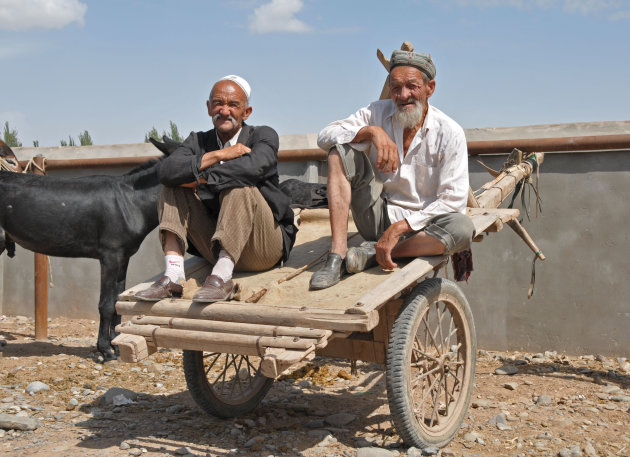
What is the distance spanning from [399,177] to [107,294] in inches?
127

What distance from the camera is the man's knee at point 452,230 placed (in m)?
3.62

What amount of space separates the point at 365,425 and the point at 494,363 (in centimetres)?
213

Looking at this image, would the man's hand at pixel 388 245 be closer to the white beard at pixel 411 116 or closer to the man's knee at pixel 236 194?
the white beard at pixel 411 116

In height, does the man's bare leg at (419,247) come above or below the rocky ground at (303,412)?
above

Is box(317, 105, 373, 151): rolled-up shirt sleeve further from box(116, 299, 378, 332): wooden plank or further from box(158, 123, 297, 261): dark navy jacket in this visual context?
box(116, 299, 378, 332): wooden plank

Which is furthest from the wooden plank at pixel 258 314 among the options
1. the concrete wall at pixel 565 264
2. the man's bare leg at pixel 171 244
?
the concrete wall at pixel 565 264

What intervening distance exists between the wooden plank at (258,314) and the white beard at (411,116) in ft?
4.09

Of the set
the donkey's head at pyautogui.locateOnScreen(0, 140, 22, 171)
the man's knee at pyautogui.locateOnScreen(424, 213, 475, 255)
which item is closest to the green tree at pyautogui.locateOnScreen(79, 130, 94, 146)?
the donkey's head at pyautogui.locateOnScreen(0, 140, 22, 171)

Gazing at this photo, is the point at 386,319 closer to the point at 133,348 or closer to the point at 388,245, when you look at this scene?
the point at 388,245

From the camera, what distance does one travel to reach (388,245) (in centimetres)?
365

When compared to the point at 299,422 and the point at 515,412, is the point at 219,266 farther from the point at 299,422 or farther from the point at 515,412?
the point at 515,412

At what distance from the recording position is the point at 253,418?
4.46 metres

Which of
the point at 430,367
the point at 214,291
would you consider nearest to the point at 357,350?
the point at 430,367

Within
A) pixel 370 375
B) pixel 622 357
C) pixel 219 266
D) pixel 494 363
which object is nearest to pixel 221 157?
pixel 219 266
